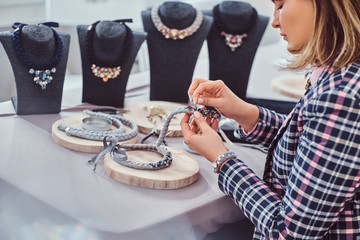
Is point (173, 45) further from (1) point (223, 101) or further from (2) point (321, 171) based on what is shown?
(2) point (321, 171)

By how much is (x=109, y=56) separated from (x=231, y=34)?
41cm

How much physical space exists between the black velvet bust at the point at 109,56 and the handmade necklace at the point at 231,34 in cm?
28

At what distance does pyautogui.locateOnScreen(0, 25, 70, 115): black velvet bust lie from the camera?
97cm

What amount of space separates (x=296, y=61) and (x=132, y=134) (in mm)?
442

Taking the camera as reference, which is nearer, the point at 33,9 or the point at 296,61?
the point at 296,61

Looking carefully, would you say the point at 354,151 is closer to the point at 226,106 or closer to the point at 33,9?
the point at 226,106

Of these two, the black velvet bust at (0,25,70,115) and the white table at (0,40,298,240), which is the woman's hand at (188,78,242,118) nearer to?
the white table at (0,40,298,240)

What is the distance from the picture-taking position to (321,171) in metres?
0.55

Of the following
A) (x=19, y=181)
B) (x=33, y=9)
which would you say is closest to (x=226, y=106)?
(x=19, y=181)

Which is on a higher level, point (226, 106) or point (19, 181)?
point (226, 106)

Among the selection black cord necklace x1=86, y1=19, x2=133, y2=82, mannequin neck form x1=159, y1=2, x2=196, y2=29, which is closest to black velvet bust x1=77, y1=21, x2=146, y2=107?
black cord necklace x1=86, y1=19, x2=133, y2=82

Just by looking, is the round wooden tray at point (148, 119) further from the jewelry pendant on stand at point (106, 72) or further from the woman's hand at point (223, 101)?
the woman's hand at point (223, 101)

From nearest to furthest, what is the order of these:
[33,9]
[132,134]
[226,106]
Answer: [226,106] < [132,134] < [33,9]

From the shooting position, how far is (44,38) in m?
0.98
